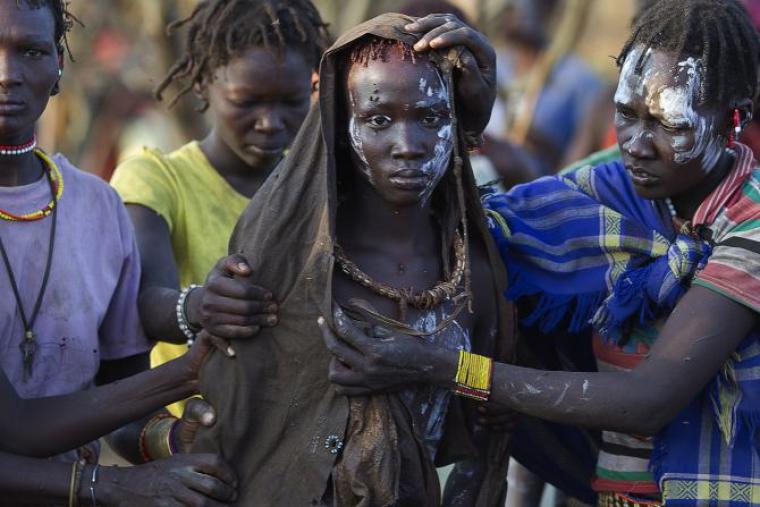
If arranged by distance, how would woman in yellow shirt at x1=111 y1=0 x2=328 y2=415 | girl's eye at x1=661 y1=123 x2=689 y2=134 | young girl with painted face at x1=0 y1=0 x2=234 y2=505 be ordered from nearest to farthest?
young girl with painted face at x1=0 y1=0 x2=234 y2=505 < girl's eye at x1=661 y1=123 x2=689 y2=134 < woman in yellow shirt at x1=111 y1=0 x2=328 y2=415

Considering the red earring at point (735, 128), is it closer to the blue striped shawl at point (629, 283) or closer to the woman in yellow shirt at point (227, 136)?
the blue striped shawl at point (629, 283)

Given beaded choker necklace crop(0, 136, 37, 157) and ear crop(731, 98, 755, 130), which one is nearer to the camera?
beaded choker necklace crop(0, 136, 37, 157)

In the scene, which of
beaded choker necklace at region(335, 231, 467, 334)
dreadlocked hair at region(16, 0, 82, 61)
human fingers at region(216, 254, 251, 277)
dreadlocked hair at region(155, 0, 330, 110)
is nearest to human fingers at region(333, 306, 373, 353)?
beaded choker necklace at region(335, 231, 467, 334)

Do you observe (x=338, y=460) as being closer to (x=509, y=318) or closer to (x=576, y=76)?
(x=509, y=318)

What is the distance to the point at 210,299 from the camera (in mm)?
3836

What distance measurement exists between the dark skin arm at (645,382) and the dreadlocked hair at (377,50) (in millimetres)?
891

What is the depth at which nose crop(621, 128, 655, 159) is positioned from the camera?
13.4 feet

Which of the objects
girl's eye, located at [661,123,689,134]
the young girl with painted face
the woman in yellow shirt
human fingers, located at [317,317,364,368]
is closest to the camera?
human fingers, located at [317,317,364,368]

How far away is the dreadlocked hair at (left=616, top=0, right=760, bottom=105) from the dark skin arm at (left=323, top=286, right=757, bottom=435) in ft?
2.04

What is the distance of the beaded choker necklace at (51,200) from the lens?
402 cm

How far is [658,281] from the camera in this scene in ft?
13.4

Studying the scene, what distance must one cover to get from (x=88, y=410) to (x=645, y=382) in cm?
158

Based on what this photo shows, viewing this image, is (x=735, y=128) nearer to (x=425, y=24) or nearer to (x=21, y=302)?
(x=425, y=24)

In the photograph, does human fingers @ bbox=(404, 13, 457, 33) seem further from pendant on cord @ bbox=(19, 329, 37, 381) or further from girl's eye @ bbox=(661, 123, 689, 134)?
pendant on cord @ bbox=(19, 329, 37, 381)
